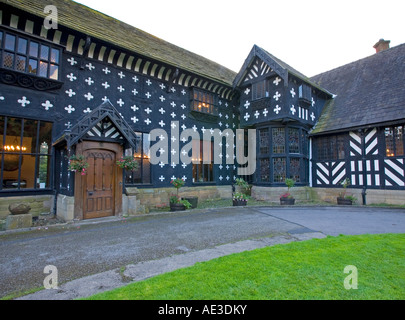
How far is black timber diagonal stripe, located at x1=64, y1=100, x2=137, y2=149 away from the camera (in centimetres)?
754

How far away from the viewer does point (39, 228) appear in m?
6.62

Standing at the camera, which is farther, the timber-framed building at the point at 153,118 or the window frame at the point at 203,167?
the window frame at the point at 203,167

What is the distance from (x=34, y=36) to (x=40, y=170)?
4.79 m

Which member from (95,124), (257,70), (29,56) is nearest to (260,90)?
(257,70)

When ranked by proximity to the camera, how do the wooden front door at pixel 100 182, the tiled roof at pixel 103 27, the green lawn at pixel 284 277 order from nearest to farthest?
the green lawn at pixel 284 277 < the wooden front door at pixel 100 182 < the tiled roof at pixel 103 27

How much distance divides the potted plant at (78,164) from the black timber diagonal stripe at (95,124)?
0.45 metres

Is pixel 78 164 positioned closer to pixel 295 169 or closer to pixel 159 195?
pixel 159 195

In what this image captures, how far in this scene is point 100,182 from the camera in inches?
334

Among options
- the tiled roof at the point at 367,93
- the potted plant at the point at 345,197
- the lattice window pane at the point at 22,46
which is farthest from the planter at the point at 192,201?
the tiled roof at the point at 367,93

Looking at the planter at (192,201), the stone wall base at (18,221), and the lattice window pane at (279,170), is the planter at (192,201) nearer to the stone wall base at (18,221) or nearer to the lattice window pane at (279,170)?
the lattice window pane at (279,170)

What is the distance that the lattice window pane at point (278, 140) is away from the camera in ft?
43.8

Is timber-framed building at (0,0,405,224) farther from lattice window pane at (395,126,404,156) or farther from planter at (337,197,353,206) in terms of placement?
planter at (337,197,353,206)

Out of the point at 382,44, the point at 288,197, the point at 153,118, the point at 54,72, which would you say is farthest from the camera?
the point at 382,44

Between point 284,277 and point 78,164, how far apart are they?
6904 millimetres
